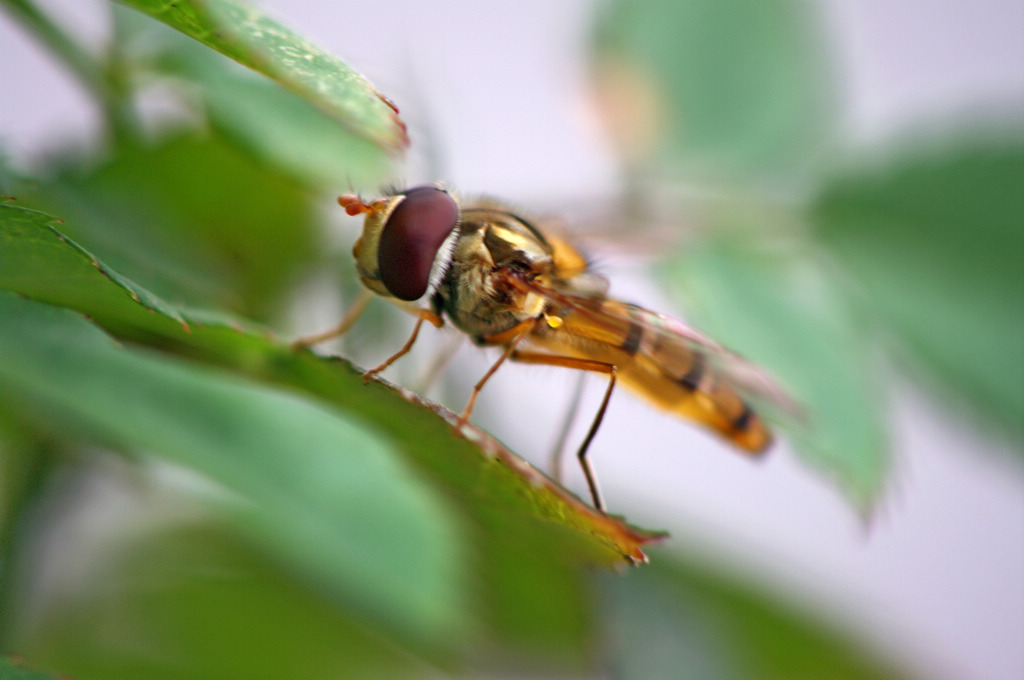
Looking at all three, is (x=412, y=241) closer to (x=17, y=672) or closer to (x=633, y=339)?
(x=633, y=339)

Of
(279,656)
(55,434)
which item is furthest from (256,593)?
(55,434)

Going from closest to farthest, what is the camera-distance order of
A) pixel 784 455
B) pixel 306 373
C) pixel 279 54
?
pixel 279 54, pixel 306 373, pixel 784 455

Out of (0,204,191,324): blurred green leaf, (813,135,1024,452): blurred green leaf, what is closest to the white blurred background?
(813,135,1024,452): blurred green leaf

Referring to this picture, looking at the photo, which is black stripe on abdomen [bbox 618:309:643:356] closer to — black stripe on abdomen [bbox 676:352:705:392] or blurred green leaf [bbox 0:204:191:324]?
black stripe on abdomen [bbox 676:352:705:392]

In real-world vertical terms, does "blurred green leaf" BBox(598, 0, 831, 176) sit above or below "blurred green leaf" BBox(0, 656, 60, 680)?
above

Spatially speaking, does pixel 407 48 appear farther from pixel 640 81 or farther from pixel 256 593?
pixel 256 593

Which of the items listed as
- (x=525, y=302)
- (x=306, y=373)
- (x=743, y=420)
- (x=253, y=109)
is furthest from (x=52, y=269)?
(x=743, y=420)

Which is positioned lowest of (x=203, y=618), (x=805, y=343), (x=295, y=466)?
(x=203, y=618)

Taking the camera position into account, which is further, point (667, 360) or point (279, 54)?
point (667, 360)
